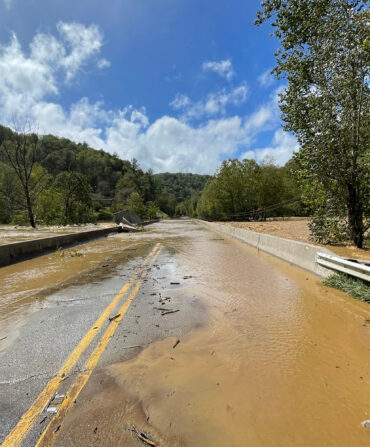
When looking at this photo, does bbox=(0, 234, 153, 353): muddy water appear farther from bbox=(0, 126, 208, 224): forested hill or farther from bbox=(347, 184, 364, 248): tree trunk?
bbox=(0, 126, 208, 224): forested hill

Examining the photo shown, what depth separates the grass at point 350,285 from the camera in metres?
5.11

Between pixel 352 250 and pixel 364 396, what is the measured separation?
355 inches

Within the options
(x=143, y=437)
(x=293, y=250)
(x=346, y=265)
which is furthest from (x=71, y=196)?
(x=143, y=437)

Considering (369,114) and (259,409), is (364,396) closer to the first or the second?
(259,409)

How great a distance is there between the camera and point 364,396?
2393 millimetres

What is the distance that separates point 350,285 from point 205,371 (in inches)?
178

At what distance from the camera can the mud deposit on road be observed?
196 centimetres

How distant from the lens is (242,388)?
250 centimetres

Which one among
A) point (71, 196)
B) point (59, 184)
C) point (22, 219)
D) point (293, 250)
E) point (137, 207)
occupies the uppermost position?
point (59, 184)

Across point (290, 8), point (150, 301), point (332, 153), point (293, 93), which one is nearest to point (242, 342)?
point (150, 301)

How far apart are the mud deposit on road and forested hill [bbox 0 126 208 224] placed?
26.1 metres

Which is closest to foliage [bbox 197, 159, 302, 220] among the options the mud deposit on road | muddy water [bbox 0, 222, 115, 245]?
muddy water [bbox 0, 222, 115, 245]

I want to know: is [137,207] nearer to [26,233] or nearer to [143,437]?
[26,233]

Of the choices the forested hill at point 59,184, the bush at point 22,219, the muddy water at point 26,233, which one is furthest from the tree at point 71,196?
the muddy water at point 26,233
